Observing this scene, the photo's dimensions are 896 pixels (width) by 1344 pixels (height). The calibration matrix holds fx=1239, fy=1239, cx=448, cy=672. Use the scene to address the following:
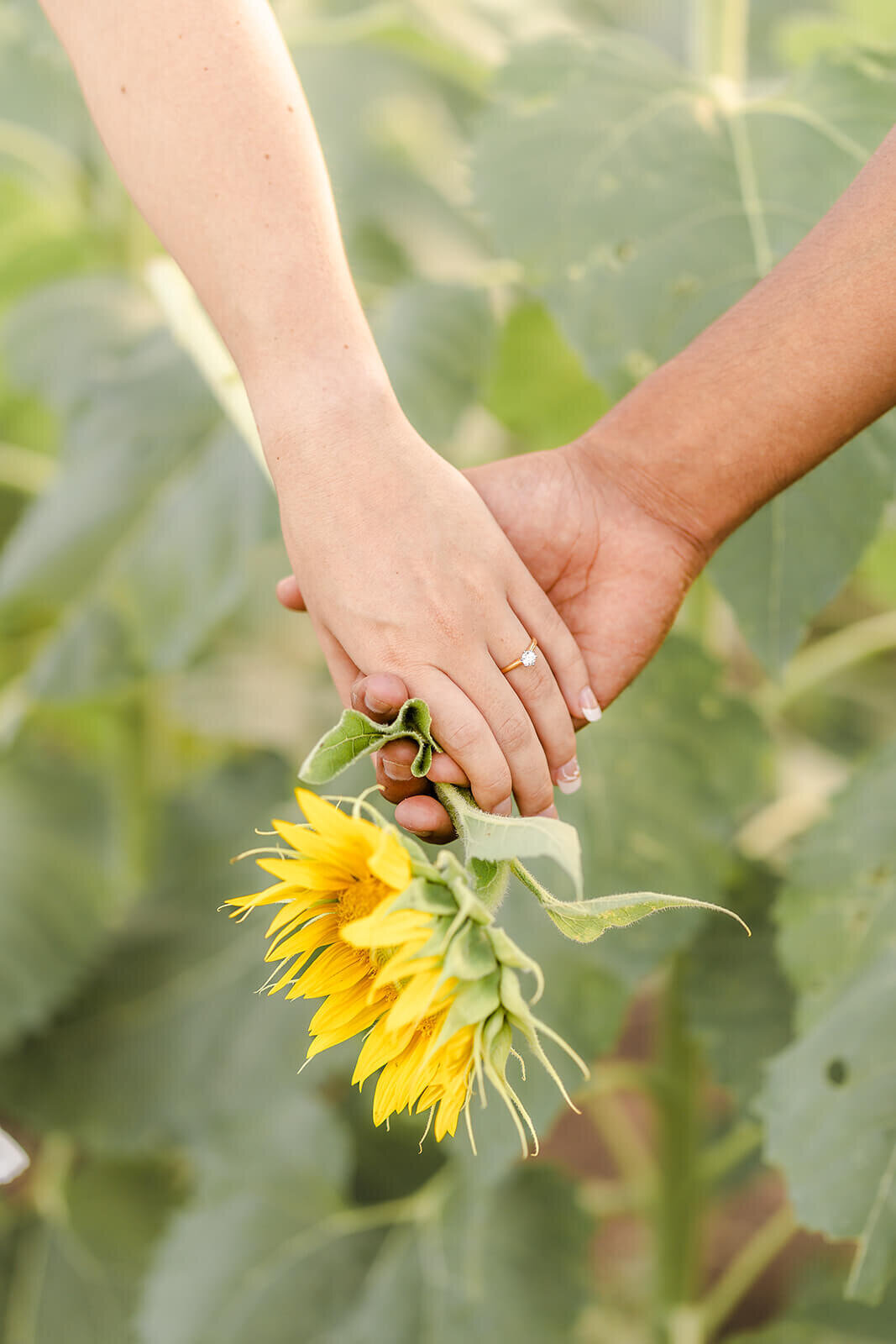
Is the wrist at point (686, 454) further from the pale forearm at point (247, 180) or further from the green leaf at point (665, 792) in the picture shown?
the green leaf at point (665, 792)

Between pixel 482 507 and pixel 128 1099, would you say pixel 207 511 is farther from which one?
pixel 128 1099

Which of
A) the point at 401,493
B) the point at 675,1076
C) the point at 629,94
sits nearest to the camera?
the point at 401,493

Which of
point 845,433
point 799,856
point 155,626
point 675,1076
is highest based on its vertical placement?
point 155,626

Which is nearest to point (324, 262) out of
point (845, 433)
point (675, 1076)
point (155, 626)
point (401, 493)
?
point (401, 493)

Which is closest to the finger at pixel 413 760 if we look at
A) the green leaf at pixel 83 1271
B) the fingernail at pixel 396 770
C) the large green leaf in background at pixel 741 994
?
the fingernail at pixel 396 770

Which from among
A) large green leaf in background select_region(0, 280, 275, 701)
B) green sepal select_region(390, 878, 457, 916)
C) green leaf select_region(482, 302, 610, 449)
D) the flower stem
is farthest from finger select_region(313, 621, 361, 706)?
the flower stem

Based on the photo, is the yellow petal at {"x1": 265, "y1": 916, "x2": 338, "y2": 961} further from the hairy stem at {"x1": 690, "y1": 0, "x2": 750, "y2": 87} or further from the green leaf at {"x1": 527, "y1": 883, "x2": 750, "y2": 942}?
the hairy stem at {"x1": 690, "y1": 0, "x2": 750, "y2": 87}
